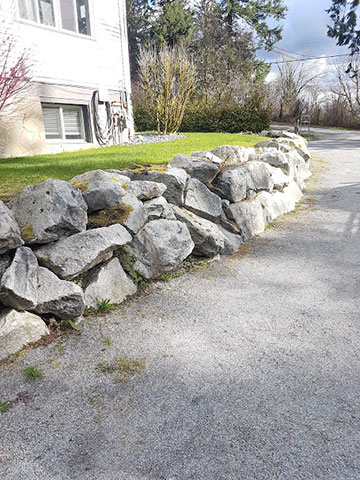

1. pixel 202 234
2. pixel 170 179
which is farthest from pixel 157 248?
pixel 170 179

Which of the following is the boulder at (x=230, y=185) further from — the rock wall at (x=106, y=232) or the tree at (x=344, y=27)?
the tree at (x=344, y=27)

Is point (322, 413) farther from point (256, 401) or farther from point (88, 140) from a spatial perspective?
point (88, 140)

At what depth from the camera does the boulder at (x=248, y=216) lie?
450 centimetres

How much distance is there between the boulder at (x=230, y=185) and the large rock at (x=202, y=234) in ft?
2.35

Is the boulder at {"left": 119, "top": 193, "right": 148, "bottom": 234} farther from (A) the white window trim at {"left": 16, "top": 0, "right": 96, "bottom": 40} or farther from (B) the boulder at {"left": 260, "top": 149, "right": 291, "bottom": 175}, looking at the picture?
(A) the white window trim at {"left": 16, "top": 0, "right": 96, "bottom": 40}

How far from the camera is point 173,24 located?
82.5 feet

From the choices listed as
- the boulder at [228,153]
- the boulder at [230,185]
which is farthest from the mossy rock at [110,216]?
the boulder at [228,153]

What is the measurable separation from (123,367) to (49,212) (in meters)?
1.22

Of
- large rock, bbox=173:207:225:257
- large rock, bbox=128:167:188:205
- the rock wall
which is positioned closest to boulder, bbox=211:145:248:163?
the rock wall

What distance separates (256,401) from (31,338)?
58.2 inches

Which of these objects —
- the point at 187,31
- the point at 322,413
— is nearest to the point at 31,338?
the point at 322,413

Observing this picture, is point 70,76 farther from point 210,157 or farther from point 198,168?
point 198,168

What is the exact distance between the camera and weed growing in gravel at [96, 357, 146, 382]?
217 centimetres

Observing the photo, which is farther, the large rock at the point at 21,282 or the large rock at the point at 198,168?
the large rock at the point at 198,168
